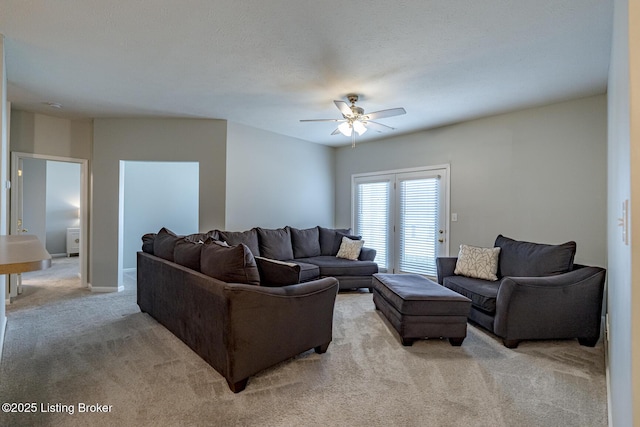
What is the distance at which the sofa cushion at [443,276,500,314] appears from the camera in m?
3.00

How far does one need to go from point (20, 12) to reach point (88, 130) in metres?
3.01

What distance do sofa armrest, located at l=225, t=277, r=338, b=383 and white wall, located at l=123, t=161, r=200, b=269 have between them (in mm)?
4706

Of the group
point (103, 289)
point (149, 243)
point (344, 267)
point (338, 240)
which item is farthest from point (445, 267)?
point (103, 289)

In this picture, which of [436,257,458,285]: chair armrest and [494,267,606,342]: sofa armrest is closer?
[494,267,606,342]: sofa armrest

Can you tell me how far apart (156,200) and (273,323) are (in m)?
5.36

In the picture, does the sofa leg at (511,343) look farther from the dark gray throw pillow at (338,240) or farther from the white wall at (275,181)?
the white wall at (275,181)

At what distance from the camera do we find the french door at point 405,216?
5.06m

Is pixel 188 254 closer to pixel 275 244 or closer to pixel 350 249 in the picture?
pixel 275 244

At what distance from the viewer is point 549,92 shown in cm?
351

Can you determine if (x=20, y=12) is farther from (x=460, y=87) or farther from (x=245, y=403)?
(x=460, y=87)

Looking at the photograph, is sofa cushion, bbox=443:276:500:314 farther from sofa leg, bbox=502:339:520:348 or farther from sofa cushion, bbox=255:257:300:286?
sofa cushion, bbox=255:257:300:286

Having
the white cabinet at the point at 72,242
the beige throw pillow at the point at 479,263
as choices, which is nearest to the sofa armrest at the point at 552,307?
the beige throw pillow at the point at 479,263

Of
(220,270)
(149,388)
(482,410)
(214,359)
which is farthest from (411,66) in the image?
(149,388)

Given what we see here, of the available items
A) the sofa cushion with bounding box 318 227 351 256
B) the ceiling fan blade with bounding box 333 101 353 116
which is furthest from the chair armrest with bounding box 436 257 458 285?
the ceiling fan blade with bounding box 333 101 353 116
